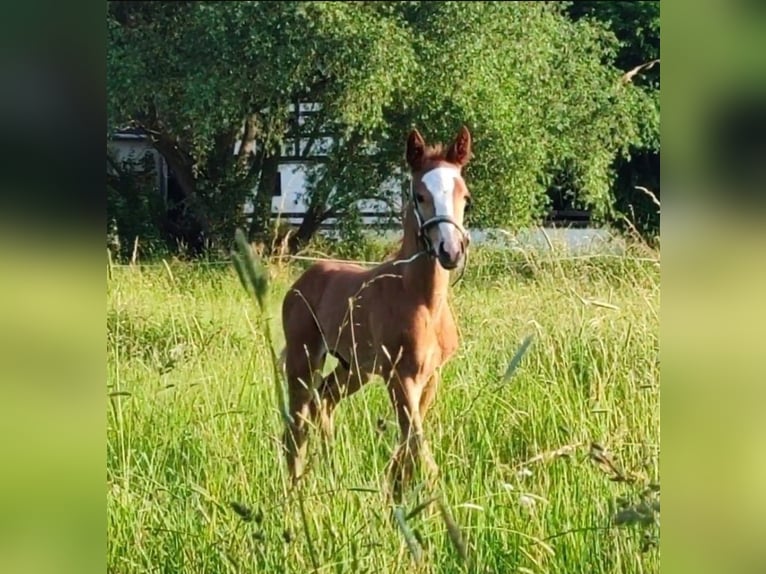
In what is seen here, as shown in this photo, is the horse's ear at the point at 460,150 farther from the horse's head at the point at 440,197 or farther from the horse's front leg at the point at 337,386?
the horse's front leg at the point at 337,386

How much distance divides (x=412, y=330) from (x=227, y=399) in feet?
0.75

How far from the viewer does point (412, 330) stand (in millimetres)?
959

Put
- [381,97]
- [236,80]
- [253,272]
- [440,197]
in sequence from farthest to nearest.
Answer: [236,80], [381,97], [440,197], [253,272]

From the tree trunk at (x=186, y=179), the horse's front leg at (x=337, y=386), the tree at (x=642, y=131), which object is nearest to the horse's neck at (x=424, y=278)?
the horse's front leg at (x=337, y=386)

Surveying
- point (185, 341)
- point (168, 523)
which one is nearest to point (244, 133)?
point (185, 341)

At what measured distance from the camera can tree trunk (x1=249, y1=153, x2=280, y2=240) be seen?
47.1 inches

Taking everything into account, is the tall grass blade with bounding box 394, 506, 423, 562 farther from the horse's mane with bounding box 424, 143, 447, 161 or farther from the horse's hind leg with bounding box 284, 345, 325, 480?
the horse's mane with bounding box 424, 143, 447, 161

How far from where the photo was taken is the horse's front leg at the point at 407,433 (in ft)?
2.91

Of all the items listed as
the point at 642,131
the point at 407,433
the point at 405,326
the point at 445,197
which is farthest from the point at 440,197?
the point at 642,131

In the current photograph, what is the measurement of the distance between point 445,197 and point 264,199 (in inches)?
14.9

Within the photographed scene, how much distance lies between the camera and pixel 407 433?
0.94 meters

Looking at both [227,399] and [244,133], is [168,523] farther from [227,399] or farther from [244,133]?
[244,133]

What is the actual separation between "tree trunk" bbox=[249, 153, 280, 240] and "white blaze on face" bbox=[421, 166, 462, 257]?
1.09 ft

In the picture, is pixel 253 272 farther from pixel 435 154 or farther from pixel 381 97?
pixel 381 97
